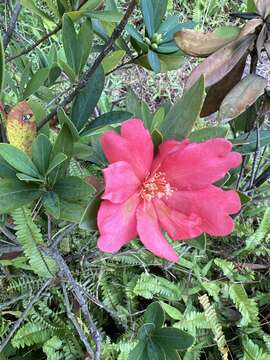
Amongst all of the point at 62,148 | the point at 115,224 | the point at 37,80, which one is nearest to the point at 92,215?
the point at 115,224

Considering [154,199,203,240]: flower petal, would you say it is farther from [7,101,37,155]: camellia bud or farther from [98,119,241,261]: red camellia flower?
[7,101,37,155]: camellia bud

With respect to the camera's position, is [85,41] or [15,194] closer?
[15,194]

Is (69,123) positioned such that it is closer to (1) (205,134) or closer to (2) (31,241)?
(1) (205,134)

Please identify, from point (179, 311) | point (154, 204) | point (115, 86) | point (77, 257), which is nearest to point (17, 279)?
point (77, 257)

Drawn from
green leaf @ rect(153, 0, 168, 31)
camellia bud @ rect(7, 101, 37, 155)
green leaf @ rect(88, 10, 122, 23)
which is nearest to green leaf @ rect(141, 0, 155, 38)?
green leaf @ rect(153, 0, 168, 31)

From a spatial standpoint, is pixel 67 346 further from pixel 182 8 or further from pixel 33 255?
pixel 182 8

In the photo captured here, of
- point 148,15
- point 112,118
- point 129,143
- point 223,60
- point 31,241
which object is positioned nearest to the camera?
point 129,143

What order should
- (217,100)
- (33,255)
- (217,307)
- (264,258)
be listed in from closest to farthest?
(217,100) → (33,255) → (217,307) → (264,258)
